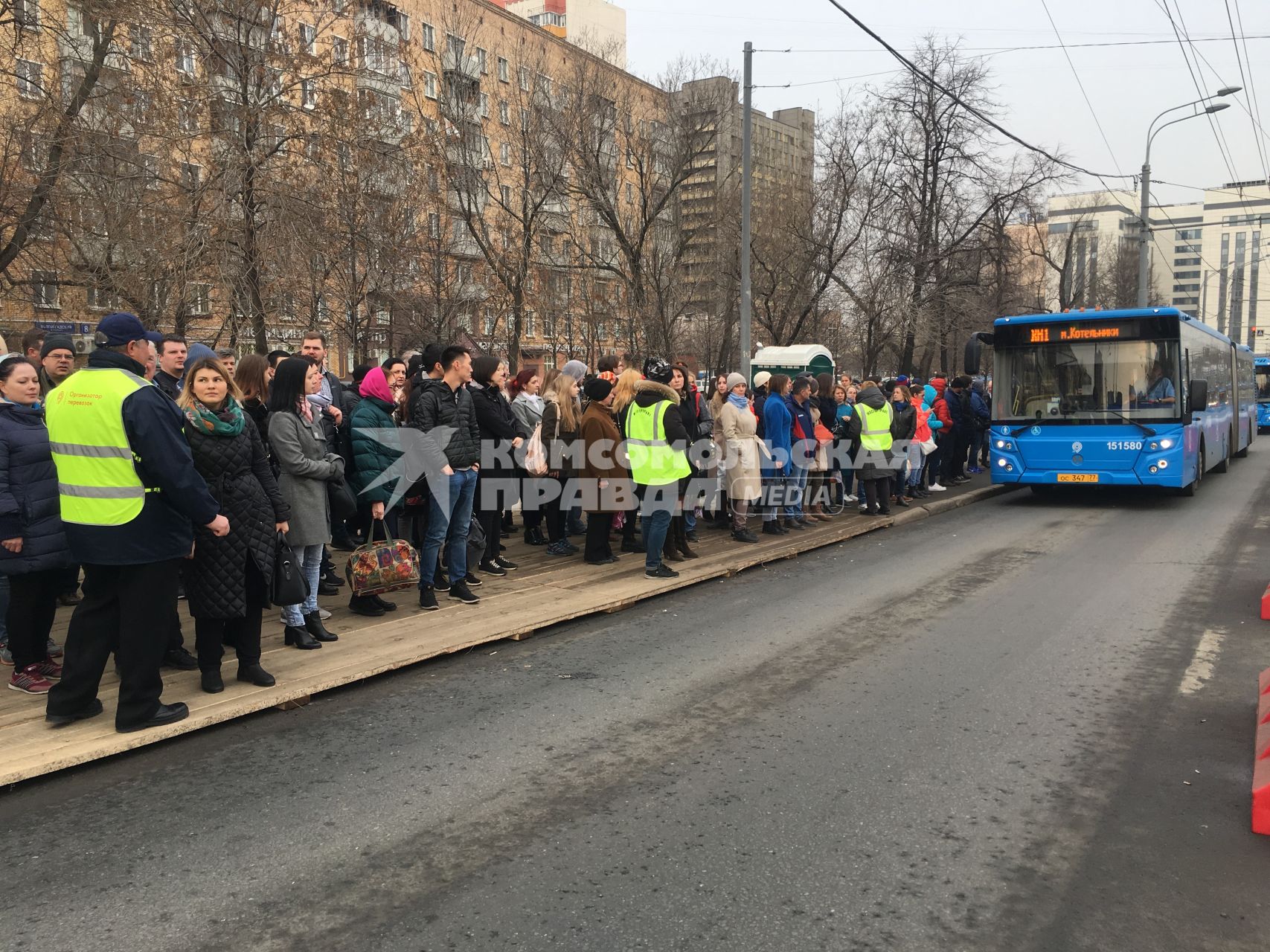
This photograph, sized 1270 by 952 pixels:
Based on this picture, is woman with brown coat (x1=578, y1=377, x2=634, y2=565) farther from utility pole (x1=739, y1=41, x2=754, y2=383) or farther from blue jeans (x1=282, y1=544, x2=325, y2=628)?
utility pole (x1=739, y1=41, x2=754, y2=383)

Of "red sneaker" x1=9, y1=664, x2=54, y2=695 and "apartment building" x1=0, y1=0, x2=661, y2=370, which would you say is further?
"apartment building" x1=0, y1=0, x2=661, y2=370

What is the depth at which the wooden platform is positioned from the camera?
15.8ft

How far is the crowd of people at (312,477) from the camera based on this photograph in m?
4.82

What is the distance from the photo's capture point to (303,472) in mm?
6219

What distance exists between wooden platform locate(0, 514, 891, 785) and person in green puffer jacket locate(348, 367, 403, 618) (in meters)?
0.16

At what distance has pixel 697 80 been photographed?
2923 cm

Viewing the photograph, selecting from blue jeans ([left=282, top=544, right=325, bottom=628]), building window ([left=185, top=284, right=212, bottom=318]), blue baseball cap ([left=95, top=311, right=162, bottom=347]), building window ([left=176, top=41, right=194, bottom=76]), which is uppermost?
building window ([left=176, top=41, right=194, bottom=76])

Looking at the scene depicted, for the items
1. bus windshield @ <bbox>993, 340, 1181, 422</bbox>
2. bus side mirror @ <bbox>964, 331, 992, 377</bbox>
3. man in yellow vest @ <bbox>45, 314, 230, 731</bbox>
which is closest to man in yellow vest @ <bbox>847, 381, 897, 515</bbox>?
bus side mirror @ <bbox>964, 331, 992, 377</bbox>

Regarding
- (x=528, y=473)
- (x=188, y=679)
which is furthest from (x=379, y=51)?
(x=188, y=679)

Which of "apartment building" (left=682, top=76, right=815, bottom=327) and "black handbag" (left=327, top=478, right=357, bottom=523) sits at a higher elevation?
"apartment building" (left=682, top=76, right=815, bottom=327)

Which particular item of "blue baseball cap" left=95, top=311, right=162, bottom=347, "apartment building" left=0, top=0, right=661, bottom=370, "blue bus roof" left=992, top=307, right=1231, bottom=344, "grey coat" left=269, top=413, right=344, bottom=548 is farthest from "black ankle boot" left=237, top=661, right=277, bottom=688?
"blue bus roof" left=992, top=307, right=1231, bottom=344

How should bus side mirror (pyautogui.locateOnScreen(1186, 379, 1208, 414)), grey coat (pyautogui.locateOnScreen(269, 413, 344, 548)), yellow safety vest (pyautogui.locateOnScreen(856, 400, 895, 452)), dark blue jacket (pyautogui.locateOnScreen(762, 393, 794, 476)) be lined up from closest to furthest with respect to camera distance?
1. grey coat (pyautogui.locateOnScreen(269, 413, 344, 548))
2. dark blue jacket (pyautogui.locateOnScreen(762, 393, 794, 476))
3. yellow safety vest (pyautogui.locateOnScreen(856, 400, 895, 452))
4. bus side mirror (pyautogui.locateOnScreen(1186, 379, 1208, 414))

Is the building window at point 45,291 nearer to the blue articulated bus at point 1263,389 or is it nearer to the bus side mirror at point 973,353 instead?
the bus side mirror at point 973,353

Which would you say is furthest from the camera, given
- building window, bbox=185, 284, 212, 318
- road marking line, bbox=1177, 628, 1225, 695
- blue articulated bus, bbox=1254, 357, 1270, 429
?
blue articulated bus, bbox=1254, 357, 1270, 429
